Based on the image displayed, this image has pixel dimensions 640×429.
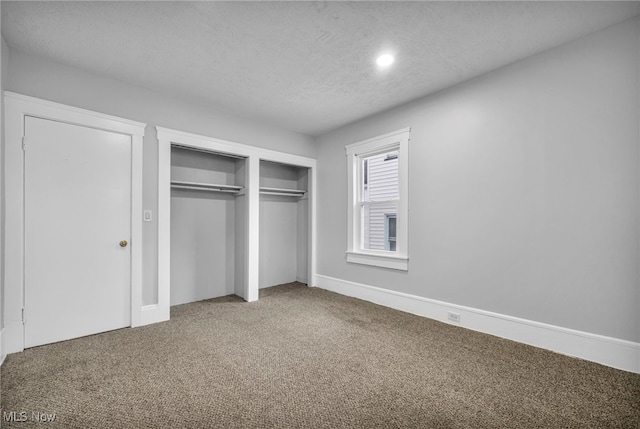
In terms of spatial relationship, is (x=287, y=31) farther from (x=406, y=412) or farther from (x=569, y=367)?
(x=569, y=367)

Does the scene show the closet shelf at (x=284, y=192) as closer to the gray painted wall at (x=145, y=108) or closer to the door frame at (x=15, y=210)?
the gray painted wall at (x=145, y=108)

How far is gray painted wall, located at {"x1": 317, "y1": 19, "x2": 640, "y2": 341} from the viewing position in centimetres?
210

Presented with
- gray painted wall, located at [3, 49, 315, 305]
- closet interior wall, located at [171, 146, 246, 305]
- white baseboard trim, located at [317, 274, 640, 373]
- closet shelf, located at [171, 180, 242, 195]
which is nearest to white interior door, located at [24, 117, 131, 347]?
gray painted wall, located at [3, 49, 315, 305]

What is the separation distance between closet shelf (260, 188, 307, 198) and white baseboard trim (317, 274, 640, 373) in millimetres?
2055

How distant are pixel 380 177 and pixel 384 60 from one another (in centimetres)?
169

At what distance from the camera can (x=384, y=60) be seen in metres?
2.54

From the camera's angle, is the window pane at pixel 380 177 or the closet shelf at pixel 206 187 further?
the window pane at pixel 380 177

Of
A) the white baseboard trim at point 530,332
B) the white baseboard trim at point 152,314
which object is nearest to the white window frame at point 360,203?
the white baseboard trim at point 530,332

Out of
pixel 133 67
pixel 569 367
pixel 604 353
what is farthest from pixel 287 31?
pixel 604 353

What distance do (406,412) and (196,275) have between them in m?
3.27

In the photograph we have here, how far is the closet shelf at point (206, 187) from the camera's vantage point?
3.56m

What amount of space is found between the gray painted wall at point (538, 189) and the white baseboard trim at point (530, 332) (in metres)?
0.07

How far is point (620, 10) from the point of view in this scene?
197cm

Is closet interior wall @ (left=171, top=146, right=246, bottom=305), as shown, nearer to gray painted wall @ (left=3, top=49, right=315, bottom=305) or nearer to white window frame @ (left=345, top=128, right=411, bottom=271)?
gray painted wall @ (left=3, top=49, right=315, bottom=305)
